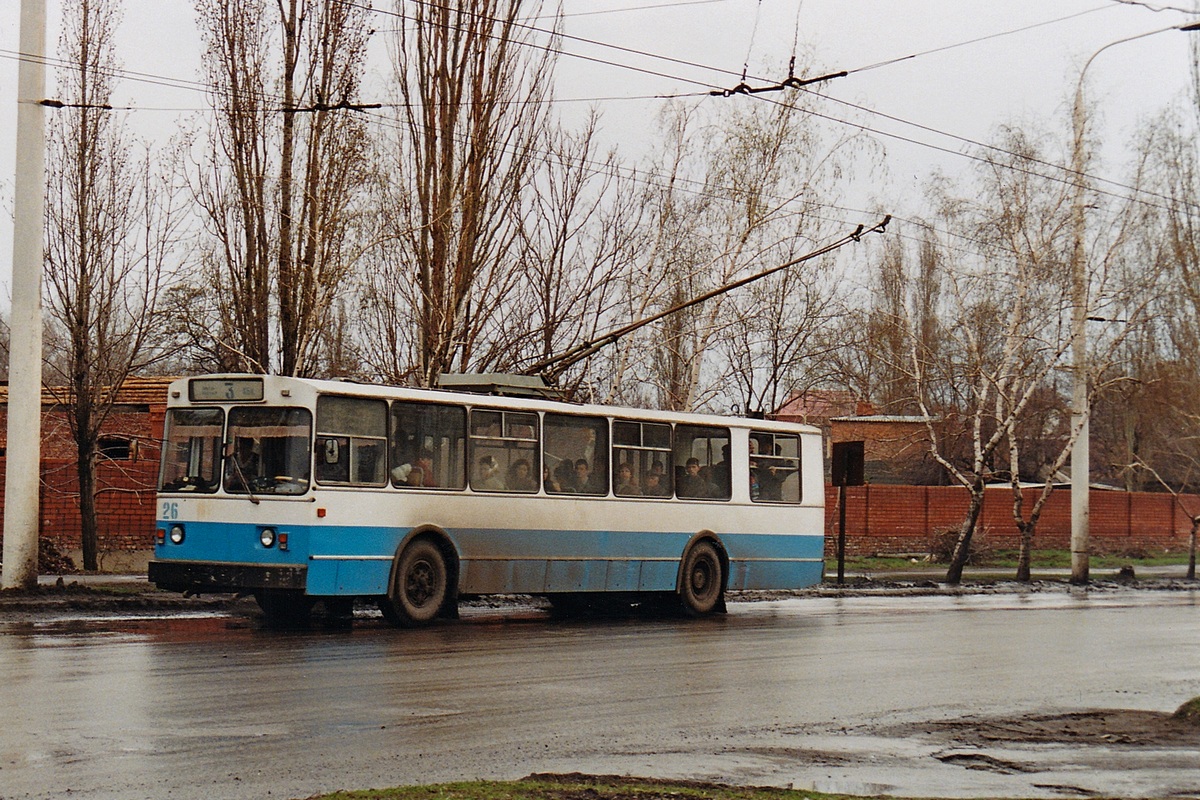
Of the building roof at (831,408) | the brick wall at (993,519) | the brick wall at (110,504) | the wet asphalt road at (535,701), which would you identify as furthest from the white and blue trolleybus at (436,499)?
the building roof at (831,408)

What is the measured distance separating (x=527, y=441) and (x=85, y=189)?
8927 millimetres

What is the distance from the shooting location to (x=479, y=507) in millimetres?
17469

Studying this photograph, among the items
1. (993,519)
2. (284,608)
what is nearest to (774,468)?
(284,608)

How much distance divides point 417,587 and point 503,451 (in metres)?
2.03

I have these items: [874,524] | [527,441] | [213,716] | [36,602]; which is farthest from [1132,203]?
[213,716]

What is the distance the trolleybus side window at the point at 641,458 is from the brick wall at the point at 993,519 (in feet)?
65.3

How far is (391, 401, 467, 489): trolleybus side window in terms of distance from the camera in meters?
16.6

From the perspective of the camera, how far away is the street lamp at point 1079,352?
32.0 m

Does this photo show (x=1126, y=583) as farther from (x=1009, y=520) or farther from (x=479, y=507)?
(x=479, y=507)

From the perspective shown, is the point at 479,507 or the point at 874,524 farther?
the point at 874,524

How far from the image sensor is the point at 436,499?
17.0 metres

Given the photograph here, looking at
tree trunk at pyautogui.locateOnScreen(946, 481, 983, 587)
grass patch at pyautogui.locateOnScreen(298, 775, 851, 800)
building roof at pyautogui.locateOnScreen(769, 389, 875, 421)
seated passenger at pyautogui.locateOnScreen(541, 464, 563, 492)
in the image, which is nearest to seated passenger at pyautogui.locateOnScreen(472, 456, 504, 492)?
seated passenger at pyautogui.locateOnScreen(541, 464, 563, 492)

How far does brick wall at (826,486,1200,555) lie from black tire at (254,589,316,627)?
24064 mm

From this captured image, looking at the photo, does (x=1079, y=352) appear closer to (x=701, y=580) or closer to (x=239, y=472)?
(x=701, y=580)
